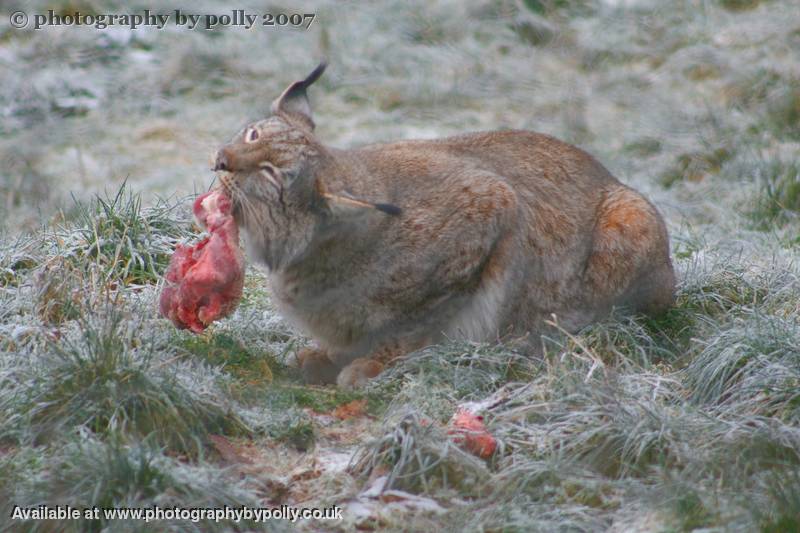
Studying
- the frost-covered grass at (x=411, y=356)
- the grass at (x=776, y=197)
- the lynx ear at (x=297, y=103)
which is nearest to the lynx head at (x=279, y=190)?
the lynx ear at (x=297, y=103)

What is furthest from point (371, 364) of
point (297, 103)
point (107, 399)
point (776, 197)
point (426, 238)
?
point (776, 197)

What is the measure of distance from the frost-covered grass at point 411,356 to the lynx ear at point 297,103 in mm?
1142

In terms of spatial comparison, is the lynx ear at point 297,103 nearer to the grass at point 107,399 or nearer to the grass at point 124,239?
the grass at point 124,239

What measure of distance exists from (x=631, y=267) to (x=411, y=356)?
1457mm

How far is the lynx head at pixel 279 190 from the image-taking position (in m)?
5.47

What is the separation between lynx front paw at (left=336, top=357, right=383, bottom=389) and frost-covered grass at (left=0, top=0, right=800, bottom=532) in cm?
16

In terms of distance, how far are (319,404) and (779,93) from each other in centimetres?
732

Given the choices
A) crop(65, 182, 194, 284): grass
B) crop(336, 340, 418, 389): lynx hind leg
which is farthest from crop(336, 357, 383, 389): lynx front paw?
crop(65, 182, 194, 284): grass

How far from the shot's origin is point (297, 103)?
20.1ft

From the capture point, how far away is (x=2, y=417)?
15.0 feet

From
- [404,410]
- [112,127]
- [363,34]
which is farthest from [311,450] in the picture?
[363,34]

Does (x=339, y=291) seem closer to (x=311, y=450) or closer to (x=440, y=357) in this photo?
(x=440, y=357)

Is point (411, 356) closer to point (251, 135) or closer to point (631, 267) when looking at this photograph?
point (251, 135)

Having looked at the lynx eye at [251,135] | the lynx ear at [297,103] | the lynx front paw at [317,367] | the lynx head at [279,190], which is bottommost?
the lynx front paw at [317,367]
